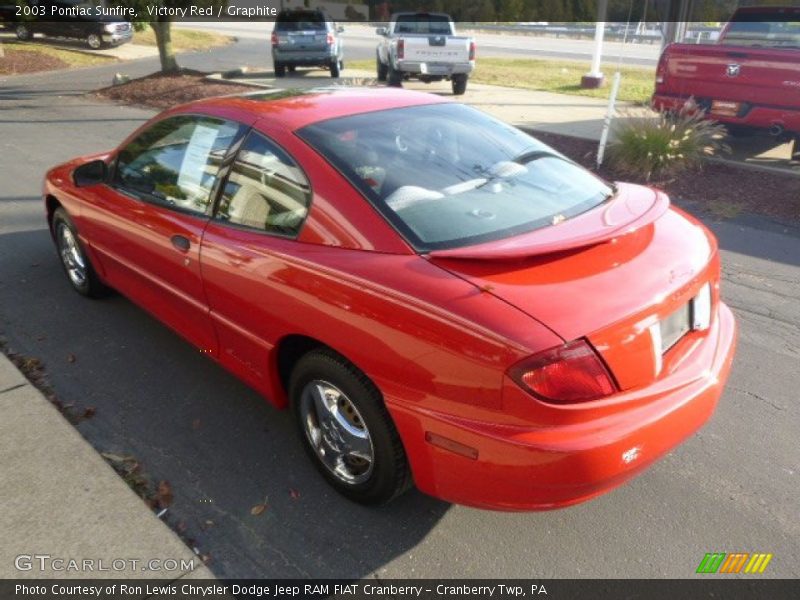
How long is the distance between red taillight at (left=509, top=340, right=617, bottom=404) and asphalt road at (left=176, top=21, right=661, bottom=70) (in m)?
→ 19.8

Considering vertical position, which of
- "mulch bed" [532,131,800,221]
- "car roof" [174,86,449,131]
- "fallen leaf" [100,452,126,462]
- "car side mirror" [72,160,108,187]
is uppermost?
"car roof" [174,86,449,131]

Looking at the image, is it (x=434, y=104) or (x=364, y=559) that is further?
(x=434, y=104)

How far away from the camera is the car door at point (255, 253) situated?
2.65 metres

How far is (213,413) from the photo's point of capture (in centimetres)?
336

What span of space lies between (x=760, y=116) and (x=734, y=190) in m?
1.21

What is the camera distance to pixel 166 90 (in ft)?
50.3

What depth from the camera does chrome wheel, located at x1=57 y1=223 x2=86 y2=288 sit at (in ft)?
14.7

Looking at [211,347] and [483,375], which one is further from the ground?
[483,375]

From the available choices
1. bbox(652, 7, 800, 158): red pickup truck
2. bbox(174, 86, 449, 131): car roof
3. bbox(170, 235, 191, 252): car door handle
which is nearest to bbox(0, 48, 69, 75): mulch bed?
bbox(652, 7, 800, 158): red pickup truck

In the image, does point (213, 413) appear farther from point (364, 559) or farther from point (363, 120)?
point (363, 120)

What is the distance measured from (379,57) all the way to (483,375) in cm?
1617

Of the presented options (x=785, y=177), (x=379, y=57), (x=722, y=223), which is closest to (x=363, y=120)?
(x=722, y=223)

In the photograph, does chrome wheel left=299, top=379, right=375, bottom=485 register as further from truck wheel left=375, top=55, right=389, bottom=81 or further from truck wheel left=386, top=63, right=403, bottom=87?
truck wheel left=375, top=55, right=389, bottom=81

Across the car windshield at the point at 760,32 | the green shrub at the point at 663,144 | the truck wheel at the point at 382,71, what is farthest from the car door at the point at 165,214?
the truck wheel at the point at 382,71
